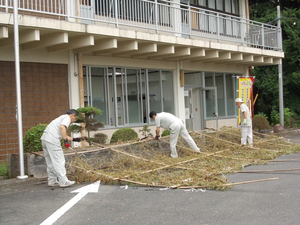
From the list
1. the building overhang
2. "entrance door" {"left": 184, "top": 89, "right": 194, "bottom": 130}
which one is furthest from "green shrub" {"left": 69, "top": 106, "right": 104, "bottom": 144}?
"entrance door" {"left": 184, "top": 89, "right": 194, "bottom": 130}

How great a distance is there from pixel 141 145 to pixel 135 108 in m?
4.44

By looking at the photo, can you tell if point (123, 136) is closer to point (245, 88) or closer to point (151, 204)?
point (151, 204)

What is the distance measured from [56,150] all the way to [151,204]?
2.57 m

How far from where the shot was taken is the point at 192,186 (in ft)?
24.9

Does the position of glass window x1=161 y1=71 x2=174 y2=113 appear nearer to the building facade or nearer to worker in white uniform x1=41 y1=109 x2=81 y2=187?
the building facade

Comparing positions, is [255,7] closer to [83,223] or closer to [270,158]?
[270,158]

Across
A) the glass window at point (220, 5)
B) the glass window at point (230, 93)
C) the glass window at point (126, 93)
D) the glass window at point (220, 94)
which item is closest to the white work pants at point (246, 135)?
the glass window at point (126, 93)

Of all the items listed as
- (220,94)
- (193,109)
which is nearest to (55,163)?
(193,109)

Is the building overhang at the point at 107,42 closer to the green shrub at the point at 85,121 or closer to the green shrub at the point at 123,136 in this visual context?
the green shrub at the point at 85,121

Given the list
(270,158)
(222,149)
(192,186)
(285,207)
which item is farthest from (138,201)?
(222,149)

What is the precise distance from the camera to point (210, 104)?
62.8 feet

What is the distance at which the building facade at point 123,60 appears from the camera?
11383 mm

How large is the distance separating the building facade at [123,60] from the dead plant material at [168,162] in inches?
117

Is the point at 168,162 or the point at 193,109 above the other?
the point at 193,109
